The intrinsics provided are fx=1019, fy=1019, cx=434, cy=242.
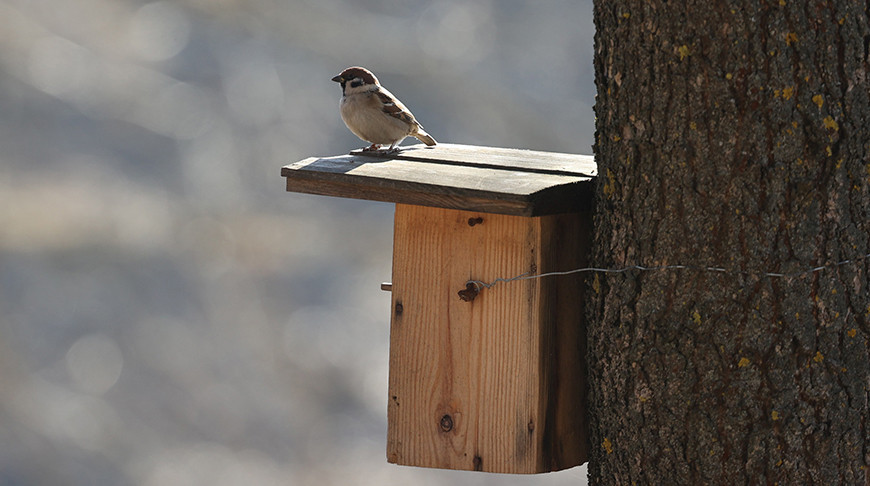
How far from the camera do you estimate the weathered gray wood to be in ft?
7.48

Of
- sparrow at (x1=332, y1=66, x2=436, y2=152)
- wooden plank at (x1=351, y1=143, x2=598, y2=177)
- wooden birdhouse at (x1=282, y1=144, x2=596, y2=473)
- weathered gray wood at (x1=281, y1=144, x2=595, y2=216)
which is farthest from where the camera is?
sparrow at (x1=332, y1=66, x2=436, y2=152)

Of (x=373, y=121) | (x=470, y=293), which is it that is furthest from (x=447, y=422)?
(x=373, y=121)

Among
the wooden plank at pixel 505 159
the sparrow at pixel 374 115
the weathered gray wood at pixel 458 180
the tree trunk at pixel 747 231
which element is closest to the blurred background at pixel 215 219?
the sparrow at pixel 374 115

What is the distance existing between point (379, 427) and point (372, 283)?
1.36m

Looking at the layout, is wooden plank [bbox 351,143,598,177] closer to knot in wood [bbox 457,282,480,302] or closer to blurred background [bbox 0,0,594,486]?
knot in wood [bbox 457,282,480,302]

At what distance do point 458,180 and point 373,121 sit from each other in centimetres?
105

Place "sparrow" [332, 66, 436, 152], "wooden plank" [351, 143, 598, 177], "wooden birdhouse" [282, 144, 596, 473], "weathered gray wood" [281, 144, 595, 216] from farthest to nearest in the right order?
"sparrow" [332, 66, 436, 152] < "wooden plank" [351, 143, 598, 177] < "wooden birdhouse" [282, 144, 596, 473] < "weathered gray wood" [281, 144, 595, 216]

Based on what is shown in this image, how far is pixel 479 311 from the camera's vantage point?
99.3 inches

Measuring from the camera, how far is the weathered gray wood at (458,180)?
→ 2.28 metres

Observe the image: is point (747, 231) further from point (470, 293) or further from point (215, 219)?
point (215, 219)

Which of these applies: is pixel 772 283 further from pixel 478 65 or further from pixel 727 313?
pixel 478 65

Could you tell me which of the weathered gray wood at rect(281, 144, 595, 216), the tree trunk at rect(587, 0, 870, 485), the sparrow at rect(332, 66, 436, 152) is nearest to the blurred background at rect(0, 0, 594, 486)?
the sparrow at rect(332, 66, 436, 152)

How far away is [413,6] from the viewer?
9555mm

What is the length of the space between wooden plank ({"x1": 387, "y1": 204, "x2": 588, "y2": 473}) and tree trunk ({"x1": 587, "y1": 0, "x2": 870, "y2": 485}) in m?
0.28
